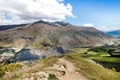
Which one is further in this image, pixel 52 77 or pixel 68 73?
pixel 68 73

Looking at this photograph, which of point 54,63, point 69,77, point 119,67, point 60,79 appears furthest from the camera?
point 119,67

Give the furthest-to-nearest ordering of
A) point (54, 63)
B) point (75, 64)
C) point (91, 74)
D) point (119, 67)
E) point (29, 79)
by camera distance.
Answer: point (119, 67)
point (75, 64)
point (54, 63)
point (91, 74)
point (29, 79)

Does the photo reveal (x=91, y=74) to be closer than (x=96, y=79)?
No

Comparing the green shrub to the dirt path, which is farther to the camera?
the dirt path

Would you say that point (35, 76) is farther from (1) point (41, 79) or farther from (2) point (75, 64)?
(2) point (75, 64)

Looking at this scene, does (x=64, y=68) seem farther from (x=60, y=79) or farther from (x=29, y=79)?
(x=29, y=79)

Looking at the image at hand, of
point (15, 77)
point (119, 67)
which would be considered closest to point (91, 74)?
point (15, 77)

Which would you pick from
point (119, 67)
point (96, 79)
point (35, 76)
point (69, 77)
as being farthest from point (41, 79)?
point (119, 67)

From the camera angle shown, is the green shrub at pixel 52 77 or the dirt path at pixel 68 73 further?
the dirt path at pixel 68 73

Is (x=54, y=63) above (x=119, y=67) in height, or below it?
Answer: above
